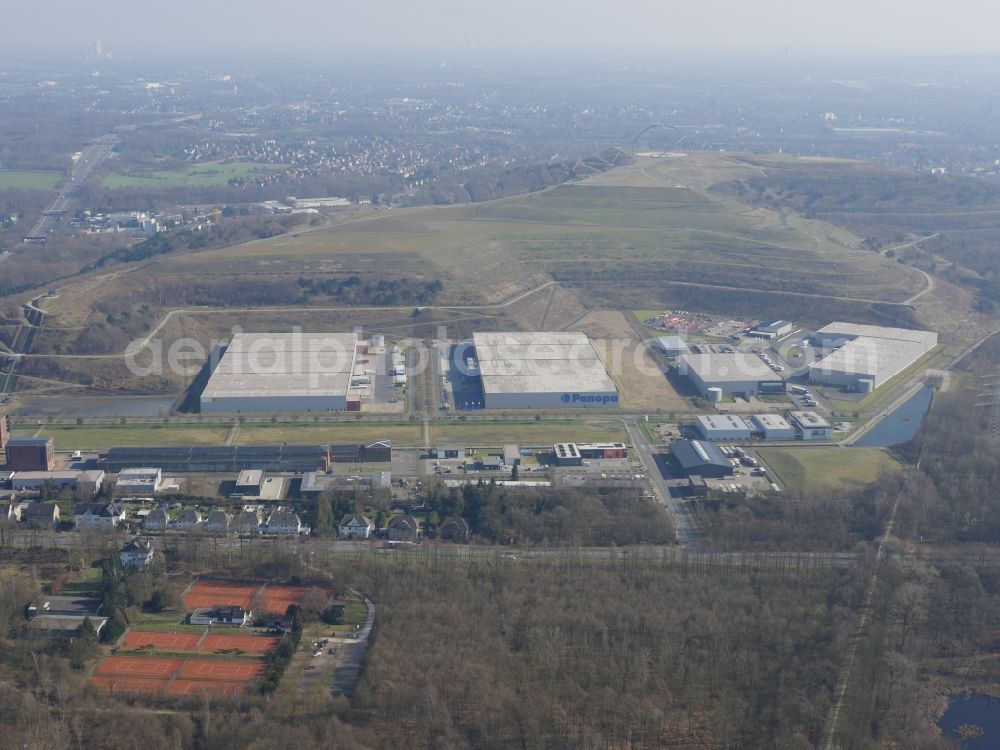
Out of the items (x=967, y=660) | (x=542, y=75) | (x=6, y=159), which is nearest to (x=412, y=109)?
(x=6, y=159)

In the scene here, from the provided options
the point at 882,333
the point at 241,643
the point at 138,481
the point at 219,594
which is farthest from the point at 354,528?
the point at 882,333

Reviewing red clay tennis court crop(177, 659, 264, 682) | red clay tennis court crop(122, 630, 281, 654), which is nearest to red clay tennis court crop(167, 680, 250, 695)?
red clay tennis court crop(177, 659, 264, 682)

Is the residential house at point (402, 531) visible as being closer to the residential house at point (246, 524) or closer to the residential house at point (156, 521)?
the residential house at point (246, 524)

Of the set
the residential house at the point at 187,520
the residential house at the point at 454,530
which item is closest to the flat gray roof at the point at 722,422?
the residential house at the point at 454,530

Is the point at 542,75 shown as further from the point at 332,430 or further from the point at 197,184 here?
the point at 332,430

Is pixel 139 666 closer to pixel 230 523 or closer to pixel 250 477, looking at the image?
pixel 230 523

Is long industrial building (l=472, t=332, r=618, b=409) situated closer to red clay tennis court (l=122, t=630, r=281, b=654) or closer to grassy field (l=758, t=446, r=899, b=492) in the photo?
grassy field (l=758, t=446, r=899, b=492)
